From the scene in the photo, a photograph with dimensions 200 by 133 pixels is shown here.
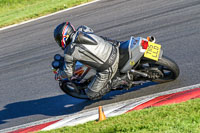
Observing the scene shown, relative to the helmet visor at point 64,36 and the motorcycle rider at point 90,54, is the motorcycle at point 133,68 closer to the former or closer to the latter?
the motorcycle rider at point 90,54

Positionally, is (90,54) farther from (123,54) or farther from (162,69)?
(162,69)

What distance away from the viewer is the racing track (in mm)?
7064

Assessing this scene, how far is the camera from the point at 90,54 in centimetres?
601

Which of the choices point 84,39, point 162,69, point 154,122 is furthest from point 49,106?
point 154,122

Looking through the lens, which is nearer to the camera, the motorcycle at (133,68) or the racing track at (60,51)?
the motorcycle at (133,68)

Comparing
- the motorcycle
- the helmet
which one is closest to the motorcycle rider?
the helmet

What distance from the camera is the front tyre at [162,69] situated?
242 inches

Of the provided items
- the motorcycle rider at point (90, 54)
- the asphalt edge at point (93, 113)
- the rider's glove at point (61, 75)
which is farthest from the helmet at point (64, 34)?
the asphalt edge at point (93, 113)

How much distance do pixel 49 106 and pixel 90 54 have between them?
191 centimetres

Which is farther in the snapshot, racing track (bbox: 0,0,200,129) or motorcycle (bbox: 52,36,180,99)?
racing track (bbox: 0,0,200,129)

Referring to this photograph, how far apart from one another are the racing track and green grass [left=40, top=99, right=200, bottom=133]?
1.45 metres

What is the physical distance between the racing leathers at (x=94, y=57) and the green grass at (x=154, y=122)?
107cm

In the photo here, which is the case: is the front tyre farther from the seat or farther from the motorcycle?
the seat

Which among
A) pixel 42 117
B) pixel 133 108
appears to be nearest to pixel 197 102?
pixel 133 108
